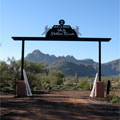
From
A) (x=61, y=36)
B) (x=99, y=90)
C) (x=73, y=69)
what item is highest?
(x=61, y=36)

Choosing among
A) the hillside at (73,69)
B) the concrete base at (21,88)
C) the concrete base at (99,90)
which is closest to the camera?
the concrete base at (21,88)

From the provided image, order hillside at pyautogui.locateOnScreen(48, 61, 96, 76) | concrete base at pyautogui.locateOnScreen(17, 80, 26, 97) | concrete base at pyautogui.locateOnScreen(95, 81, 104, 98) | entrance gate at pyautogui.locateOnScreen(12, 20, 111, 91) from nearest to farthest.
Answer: concrete base at pyautogui.locateOnScreen(17, 80, 26, 97) → concrete base at pyautogui.locateOnScreen(95, 81, 104, 98) → entrance gate at pyautogui.locateOnScreen(12, 20, 111, 91) → hillside at pyautogui.locateOnScreen(48, 61, 96, 76)

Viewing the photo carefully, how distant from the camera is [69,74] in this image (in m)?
123

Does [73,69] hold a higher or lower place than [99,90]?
higher

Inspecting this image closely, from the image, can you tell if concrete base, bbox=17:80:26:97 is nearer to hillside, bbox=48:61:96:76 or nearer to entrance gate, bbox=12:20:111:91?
entrance gate, bbox=12:20:111:91

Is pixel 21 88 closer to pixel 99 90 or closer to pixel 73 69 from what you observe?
pixel 99 90

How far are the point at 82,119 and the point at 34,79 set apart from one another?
18934 mm

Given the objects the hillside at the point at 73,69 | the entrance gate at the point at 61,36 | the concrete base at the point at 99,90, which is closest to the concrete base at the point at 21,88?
the entrance gate at the point at 61,36

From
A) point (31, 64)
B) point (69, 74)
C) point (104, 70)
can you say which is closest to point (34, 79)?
point (31, 64)

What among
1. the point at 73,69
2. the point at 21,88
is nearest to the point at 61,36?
the point at 21,88

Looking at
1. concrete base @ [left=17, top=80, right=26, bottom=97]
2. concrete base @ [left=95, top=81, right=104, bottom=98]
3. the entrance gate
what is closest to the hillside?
the entrance gate

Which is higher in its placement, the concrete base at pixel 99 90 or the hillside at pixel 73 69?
the hillside at pixel 73 69

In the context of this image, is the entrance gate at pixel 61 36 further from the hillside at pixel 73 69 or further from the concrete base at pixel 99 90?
the hillside at pixel 73 69

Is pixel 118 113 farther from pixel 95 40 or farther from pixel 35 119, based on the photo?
pixel 95 40
